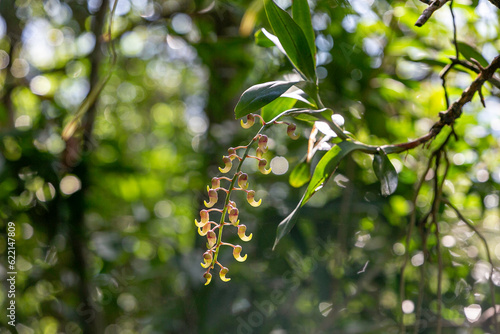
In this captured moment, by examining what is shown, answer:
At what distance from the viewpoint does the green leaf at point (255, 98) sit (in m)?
0.34

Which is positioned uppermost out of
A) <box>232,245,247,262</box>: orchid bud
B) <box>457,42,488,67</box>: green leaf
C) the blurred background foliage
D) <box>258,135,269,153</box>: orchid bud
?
<box>457,42,488,67</box>: green leaf

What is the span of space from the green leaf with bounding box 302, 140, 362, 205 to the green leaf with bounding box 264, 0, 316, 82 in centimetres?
7

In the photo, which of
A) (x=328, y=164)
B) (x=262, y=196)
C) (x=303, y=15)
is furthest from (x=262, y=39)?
(x=262, y=196)

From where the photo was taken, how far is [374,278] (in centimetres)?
90

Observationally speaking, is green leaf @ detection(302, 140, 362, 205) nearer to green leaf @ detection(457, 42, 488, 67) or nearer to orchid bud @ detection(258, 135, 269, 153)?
orchid bud @ detection(258, 135, 269, 153)

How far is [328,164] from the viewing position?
15.1 inches

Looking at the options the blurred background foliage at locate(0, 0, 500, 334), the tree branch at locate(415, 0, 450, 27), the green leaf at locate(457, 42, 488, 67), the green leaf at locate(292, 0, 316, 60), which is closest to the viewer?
the tree branch at locate(415, 0, 450, 27)

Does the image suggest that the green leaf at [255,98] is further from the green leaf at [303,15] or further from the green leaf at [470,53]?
the green leaf at [470,53]

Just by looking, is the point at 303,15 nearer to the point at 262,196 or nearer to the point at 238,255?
the point at 238,255

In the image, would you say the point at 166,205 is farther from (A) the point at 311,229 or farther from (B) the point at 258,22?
(B) the point at 258,22

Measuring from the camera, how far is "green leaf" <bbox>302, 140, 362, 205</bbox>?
1.25 feet

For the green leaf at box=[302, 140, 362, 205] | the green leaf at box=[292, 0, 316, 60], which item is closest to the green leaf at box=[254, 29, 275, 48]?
the green leaf at box=[292, 0, 316, 60]

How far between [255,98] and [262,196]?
70cm

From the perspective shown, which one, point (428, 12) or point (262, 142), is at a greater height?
point (428, 12)
